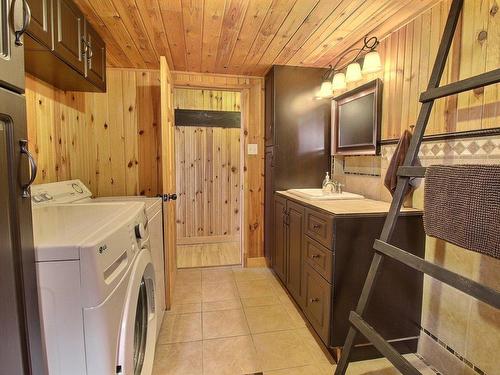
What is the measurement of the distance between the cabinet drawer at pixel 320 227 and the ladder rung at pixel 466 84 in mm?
756

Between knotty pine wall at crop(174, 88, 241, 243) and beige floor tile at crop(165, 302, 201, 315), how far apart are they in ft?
5.71

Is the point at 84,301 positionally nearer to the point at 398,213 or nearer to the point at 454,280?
the point at 454,280

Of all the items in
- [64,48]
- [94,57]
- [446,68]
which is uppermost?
[94,57]

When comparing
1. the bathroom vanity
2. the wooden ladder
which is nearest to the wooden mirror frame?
the bathroom vanity

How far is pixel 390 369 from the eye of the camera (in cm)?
164

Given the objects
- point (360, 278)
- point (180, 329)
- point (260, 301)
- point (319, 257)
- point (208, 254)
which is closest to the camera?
point (360, 278)

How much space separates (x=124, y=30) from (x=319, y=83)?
1735 mm

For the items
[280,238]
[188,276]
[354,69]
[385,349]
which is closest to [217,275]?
[188,276]

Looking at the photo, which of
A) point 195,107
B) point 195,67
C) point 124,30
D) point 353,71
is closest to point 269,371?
point 353,71

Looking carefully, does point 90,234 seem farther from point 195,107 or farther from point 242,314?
point 195,107

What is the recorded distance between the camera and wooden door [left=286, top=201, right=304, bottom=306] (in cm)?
208

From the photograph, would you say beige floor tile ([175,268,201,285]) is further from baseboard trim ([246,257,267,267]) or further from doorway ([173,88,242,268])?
doorway ([173,88,242,268])

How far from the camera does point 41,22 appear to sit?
1.33 m

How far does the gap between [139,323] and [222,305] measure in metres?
1.09
